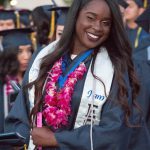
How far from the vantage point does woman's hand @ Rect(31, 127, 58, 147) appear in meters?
3.31

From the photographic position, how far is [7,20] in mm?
8562

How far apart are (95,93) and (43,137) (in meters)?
0.38

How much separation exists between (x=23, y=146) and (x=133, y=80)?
29.8 inches

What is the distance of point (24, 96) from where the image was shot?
3.51 meters

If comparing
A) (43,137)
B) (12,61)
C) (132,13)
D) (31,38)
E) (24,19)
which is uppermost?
(43,137)

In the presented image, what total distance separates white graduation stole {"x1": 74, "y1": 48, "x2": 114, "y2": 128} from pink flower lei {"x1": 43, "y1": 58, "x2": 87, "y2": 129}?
7 centimetres

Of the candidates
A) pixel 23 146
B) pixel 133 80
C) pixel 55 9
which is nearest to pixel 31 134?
pixel 23 146

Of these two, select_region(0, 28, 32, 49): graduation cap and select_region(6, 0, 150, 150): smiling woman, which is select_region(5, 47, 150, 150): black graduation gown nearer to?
select_region(6, 0, 150, 150): smiling woman

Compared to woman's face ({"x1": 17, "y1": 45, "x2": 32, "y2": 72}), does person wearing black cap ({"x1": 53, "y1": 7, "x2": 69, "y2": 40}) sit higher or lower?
higher

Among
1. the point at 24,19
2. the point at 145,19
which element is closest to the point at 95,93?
the point at 145,19

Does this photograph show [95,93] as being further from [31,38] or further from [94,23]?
[31,38]

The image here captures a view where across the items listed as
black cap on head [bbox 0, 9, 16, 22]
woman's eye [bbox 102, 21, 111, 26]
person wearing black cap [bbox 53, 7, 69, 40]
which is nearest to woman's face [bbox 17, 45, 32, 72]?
person wearing black cap [bbox 53, 7, 69, 40]

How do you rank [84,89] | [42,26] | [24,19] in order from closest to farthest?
[84,89] → [42,26] → [24,19]

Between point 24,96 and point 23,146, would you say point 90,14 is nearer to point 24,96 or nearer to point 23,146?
point 24,96
